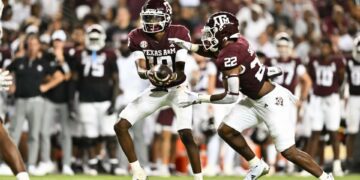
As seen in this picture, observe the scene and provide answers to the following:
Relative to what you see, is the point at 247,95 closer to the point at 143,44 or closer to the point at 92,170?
the point at 143,44

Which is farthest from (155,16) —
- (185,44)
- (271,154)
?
(271,154)

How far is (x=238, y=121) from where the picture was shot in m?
10.3

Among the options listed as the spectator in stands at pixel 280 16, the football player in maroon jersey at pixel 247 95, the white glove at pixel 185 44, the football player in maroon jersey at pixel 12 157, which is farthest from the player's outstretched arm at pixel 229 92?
the spectator in stands at pixel 280 16

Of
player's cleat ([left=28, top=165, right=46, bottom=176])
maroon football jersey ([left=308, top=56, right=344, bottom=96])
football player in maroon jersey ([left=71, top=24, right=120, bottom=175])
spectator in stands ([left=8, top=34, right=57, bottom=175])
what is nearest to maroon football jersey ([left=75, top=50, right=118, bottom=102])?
football player in maroon jersey ([left=71, top=24, right=120, bottom=175])

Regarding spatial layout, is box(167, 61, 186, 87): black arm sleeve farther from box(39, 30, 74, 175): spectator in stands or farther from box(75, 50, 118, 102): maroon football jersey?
box(39, 30, 74, 175): spectator in stands

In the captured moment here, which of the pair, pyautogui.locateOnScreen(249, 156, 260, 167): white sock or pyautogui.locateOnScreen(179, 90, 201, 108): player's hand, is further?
pyautogui.locateOnScreen(249, 156, 260, 167): white sock

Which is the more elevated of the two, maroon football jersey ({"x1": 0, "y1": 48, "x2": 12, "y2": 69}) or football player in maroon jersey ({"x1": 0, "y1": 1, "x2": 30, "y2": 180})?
maroon football jersey ({"x1": 0, "y1": 48, "x2": 12, "y2": 69})

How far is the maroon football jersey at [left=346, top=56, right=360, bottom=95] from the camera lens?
14.7m

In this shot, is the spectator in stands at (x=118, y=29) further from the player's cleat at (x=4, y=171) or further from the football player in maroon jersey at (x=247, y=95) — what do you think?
the football player in maroon jersey at (x=247, y=95)

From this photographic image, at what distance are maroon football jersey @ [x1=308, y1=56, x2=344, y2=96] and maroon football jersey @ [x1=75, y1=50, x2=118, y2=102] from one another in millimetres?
3021

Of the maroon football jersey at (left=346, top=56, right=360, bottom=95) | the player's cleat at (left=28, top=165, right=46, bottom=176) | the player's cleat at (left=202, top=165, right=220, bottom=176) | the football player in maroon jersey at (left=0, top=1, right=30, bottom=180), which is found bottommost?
the player's cleat at (left=202, top=165, right=220, bottom=176)

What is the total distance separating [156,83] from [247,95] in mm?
939

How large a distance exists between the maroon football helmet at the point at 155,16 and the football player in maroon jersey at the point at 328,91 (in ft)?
15.8

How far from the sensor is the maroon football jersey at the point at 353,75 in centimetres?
1469
